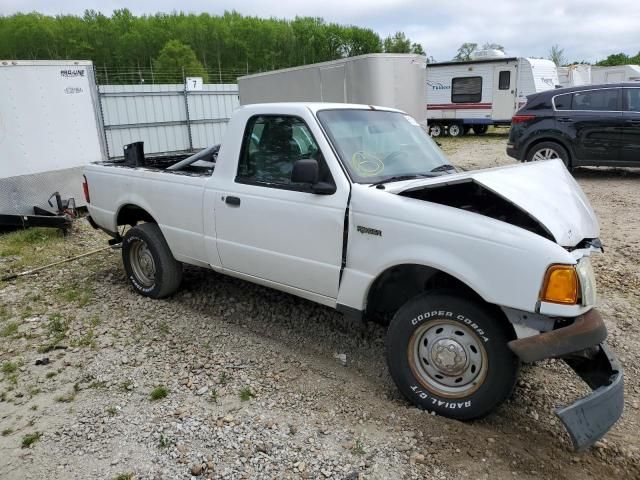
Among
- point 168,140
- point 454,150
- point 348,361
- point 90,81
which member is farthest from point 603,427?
point 454,150

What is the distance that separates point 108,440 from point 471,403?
2.14 metres

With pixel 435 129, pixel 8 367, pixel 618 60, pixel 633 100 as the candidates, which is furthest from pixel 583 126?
pixel 618 60

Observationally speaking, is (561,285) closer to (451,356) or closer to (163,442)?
(451,356)

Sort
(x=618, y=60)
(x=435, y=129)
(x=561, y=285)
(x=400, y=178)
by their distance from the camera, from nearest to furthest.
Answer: (x=561, y=285)
(x=400, y=178)
(x=435, y=129)
(x=618, y=60)

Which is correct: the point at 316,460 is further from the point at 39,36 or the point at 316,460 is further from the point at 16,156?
the point at 39,36

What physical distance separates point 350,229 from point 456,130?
20876 mm

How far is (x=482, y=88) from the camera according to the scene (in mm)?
21406

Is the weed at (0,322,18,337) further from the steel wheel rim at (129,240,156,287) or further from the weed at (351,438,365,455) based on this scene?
the weed at (351,438,365,455)

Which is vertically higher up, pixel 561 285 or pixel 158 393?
pixel 561 285

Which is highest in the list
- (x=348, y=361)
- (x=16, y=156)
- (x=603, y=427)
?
(x=16, y=156)

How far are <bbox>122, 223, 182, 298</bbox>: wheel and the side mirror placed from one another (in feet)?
6.86

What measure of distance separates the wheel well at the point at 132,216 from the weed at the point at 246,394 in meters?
2.32

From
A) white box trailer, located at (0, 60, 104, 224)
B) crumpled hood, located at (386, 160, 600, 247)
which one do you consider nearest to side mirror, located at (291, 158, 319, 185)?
crumpled hood, located at (386, 160, 600, 247)

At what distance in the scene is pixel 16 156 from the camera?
842cm
